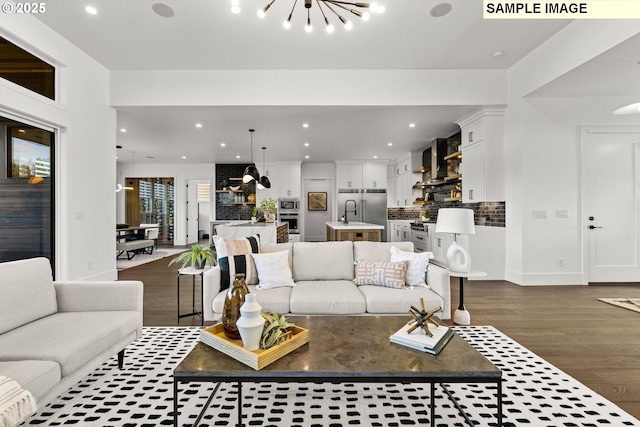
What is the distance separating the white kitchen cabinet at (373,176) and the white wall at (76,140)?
260 inches

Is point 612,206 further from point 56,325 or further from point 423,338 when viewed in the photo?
point 56,325

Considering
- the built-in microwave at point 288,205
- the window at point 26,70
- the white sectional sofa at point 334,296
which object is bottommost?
the white sectional sofa at point 334,296

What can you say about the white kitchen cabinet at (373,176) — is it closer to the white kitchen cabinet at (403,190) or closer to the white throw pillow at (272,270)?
the white kitchen cabinet at (403,190)

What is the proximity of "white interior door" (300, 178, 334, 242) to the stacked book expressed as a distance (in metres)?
8.04

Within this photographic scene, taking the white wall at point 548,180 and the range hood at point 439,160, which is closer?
the white wall at point 548,180

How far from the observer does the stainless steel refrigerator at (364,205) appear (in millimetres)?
9391

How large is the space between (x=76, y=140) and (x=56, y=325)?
298 centimetres

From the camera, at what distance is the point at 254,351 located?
4.58 feet

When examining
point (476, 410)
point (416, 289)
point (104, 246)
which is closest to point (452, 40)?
point (416, 289)

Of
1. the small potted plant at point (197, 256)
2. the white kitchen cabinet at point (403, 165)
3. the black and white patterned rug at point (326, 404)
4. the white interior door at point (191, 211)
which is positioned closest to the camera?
the black and white patterned rug at point (326, 404)

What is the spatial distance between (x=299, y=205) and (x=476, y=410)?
808 centimetres

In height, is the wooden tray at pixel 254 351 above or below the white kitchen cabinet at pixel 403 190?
below

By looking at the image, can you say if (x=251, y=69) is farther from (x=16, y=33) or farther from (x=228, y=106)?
(x=16, y=33)

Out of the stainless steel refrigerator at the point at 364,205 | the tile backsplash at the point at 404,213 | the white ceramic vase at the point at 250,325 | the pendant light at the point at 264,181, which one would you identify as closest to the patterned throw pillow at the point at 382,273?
the white ceramic vase at the point at 250,325
